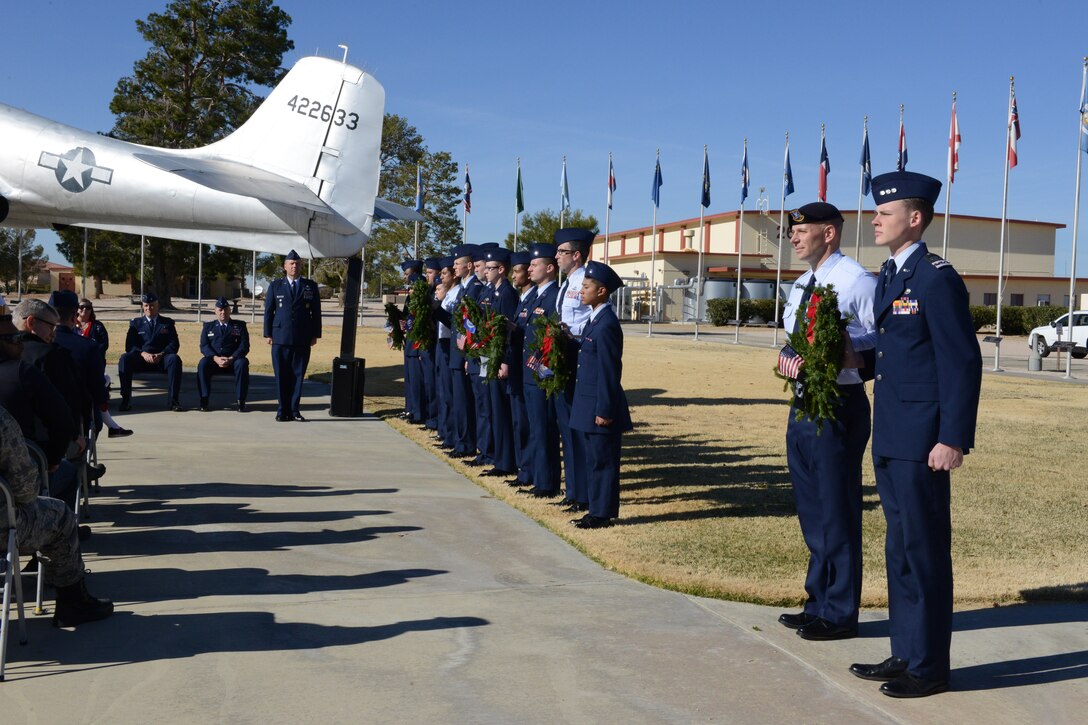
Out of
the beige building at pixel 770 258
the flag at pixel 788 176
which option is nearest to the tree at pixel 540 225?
the beige building at pixel 770 258

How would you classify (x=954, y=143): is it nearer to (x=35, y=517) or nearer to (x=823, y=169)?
(x=823, y=169)

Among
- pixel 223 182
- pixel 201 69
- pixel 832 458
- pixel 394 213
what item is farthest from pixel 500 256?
pixel 201 69

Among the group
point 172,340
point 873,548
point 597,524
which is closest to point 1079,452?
point 873,548

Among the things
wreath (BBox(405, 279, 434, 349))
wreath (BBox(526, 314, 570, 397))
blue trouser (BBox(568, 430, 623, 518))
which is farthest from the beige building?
blue trouser (BBox(568, 430, 623, 518))

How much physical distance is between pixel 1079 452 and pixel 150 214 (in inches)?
503

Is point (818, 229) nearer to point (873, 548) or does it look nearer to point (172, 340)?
point (873, 548)

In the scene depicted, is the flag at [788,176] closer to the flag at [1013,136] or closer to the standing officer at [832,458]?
the flag at [1013,136]

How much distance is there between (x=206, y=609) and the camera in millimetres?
5078

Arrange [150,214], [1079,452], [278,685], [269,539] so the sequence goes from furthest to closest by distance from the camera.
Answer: [150,214] → [1079,452] → [269,539] → [278,685]

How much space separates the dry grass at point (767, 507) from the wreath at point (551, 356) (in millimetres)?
1029

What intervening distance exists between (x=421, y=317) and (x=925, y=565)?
8083mm

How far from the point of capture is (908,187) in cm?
422

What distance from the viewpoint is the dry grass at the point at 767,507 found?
5.95 meters

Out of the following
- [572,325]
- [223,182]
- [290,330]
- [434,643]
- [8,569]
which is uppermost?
[223,182]
